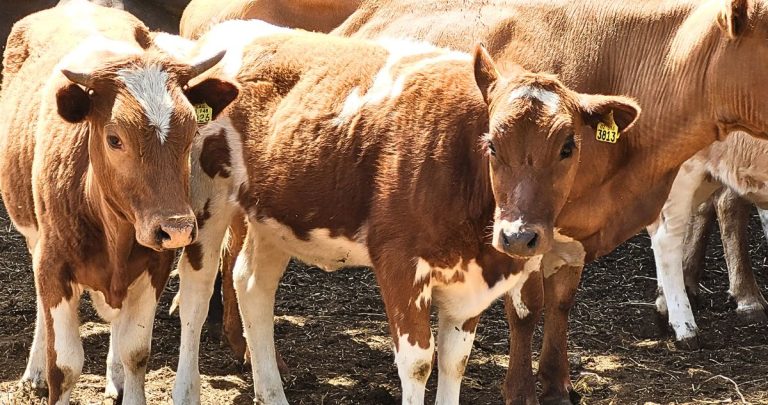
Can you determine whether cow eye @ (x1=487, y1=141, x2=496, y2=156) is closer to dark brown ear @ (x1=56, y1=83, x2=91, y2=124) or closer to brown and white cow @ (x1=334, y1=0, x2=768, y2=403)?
brown and white cow @ (x1=334, y1=0, x2=768, y2=403)

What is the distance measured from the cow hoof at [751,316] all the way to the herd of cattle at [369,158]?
8.19 feet

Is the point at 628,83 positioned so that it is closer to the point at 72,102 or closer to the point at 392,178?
the point at 392,178

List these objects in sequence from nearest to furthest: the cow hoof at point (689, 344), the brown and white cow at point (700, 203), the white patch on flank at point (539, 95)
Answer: the white patch on flank at point (539, 95)
the cow hoof at point (689, 344)
the brown and white cow at point (700, 203)

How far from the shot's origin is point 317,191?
23.8ft

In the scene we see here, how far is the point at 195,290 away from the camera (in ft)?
25.3

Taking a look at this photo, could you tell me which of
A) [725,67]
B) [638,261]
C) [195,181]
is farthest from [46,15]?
[638,261]

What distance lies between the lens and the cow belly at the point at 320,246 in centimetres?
723

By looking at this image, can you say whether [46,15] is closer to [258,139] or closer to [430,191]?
[258,139]

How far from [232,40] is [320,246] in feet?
4.77

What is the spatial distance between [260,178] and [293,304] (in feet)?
10.5

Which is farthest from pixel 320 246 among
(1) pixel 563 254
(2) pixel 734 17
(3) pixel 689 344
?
(3) pixel 689 344

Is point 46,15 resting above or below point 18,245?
above

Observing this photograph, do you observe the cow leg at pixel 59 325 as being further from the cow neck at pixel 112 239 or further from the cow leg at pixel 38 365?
the cow leg at pixel 38 365

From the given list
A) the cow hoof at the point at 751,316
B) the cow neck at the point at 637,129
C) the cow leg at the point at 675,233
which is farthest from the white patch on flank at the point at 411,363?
the cow hoof at the point at 751,316
